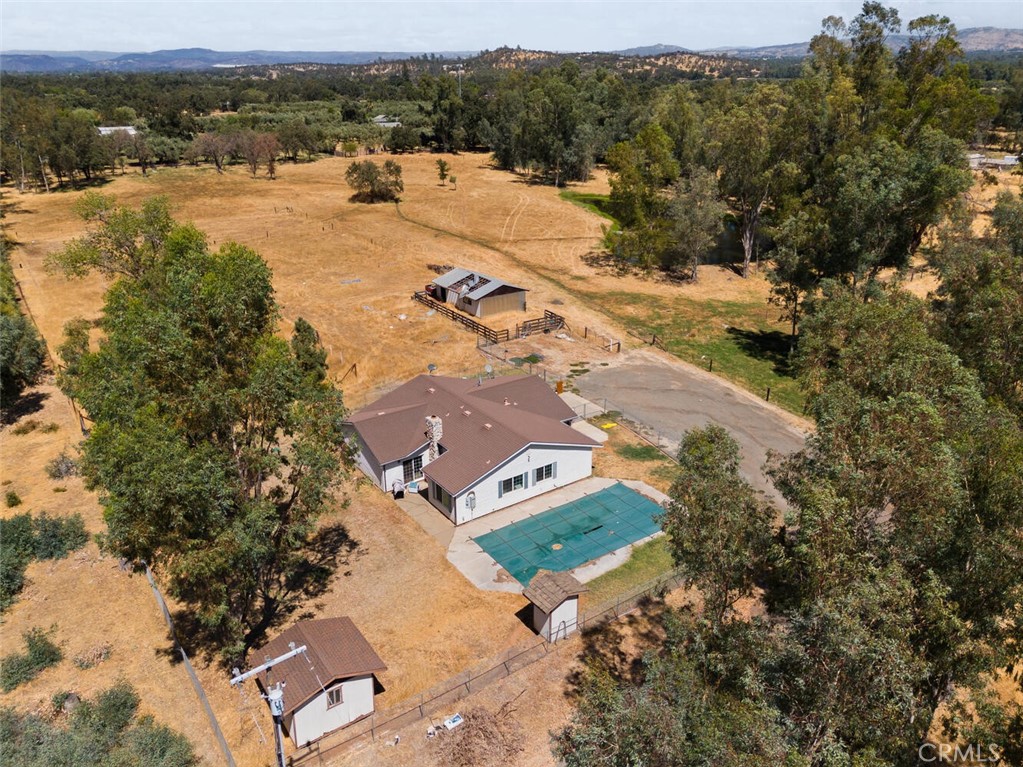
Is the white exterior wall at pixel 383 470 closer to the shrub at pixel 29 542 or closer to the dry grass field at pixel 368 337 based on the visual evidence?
the dry grass field at pixel 368 337

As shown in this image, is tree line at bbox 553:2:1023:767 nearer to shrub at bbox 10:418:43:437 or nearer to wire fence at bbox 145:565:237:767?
wire fence at bbox 145:565:237:767

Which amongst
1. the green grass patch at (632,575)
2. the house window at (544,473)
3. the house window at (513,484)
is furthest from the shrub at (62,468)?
the green grass patch at (632,575)

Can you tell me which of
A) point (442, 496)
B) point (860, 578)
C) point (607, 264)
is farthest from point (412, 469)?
point (607, 264)

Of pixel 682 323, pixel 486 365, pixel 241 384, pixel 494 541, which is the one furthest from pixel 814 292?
pixel 241 384

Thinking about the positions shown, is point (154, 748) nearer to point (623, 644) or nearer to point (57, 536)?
point (57, 536)

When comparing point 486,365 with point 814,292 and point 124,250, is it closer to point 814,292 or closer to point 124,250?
point 814,292

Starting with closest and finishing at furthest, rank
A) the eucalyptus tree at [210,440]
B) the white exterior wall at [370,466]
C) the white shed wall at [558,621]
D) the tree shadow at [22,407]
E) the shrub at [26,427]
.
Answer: the eucalyptus tree at [210,440]
the white shed wall at [558,621]
the white exterior wall at [370,466]
the shrub at [26,427]
the tree shadow at [22,407]
